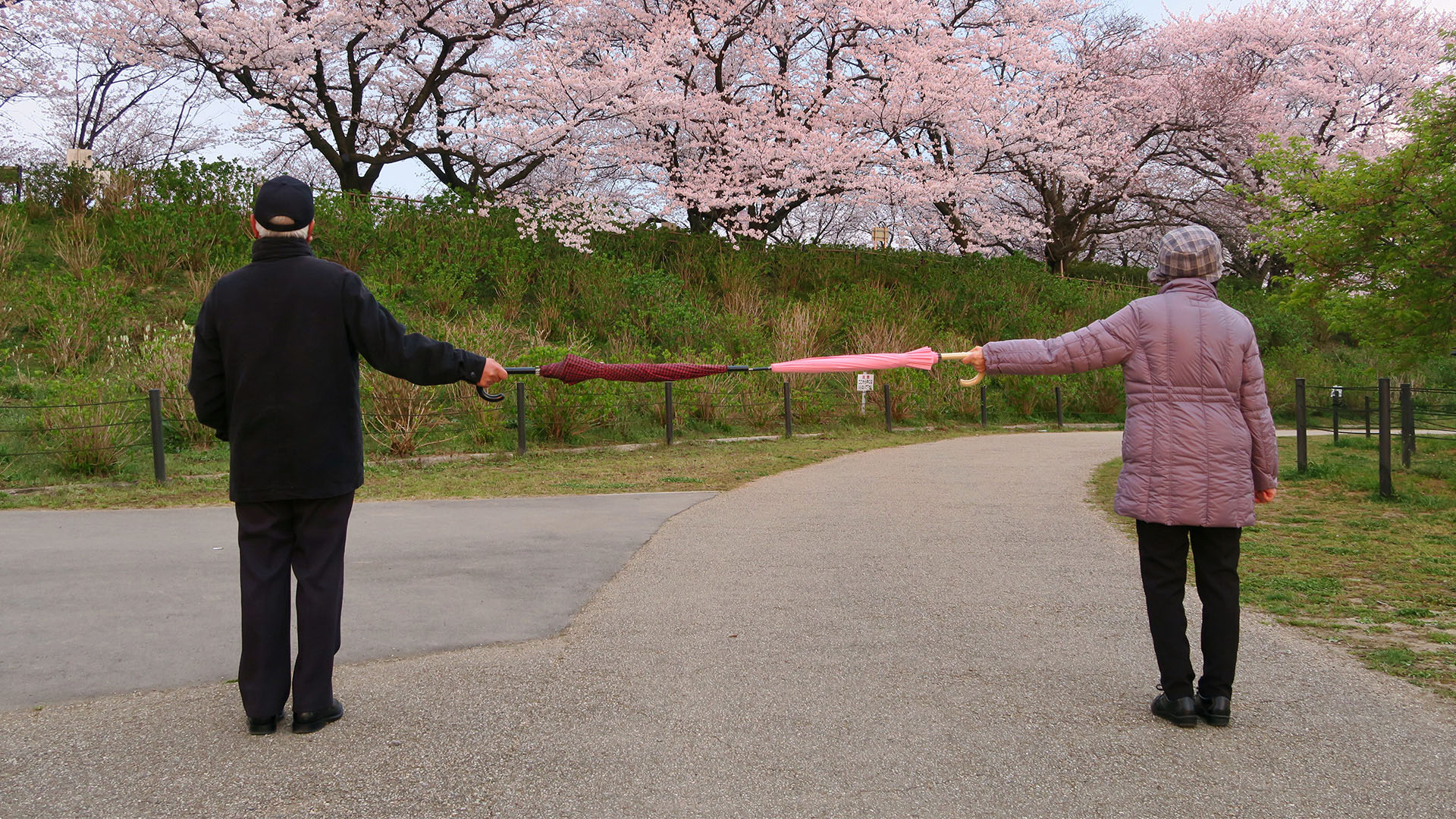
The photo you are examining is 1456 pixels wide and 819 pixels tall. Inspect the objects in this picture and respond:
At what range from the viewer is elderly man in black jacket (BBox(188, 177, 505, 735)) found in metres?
3.43

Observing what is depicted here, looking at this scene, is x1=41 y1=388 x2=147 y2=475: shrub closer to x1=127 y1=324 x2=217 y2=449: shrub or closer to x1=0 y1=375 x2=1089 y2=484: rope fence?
x1=0 y1=375 x2=1089 y2=484: rope fence

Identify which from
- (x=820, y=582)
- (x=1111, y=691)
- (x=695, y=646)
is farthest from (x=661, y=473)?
(x=1111, y=691)

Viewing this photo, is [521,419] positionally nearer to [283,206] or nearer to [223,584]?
[223,584]

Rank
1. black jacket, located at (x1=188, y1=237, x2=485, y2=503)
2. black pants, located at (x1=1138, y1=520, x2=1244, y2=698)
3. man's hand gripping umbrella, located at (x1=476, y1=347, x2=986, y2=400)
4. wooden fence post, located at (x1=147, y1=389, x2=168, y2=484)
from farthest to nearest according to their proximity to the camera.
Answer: wooden fence post, located at (x1=147, y1=389, x2=168, y2=484)
man's hand gripping umbrella, located at (x1=476, y1=347, x2=986, y2=400)
black pants, located at (x1=1138, y1=520, x2=1244, y2=698)
black jacket, located at (x1=188, y1=237, x2=485, y2=503)

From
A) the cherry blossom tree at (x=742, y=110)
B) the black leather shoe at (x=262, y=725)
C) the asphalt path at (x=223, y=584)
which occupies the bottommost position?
the black leather shoe at (x=262, y=725)

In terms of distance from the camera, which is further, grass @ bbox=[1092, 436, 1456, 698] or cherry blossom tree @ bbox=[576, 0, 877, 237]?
cherry blossom tree @ bbox=[576, 0, 877, 237]

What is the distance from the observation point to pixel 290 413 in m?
3.44

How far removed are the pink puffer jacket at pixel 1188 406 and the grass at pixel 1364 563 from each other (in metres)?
1.35

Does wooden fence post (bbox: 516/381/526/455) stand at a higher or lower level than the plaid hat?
lower

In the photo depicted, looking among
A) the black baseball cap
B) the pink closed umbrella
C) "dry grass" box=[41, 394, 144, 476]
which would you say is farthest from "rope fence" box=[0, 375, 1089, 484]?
the pink closed umbrella

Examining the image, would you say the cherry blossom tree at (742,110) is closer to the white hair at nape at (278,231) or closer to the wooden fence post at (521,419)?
the wooden fence post at (521,419)

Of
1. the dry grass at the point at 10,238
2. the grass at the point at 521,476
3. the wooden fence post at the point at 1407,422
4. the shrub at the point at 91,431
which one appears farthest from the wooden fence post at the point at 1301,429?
the dry grass at the point at 10,238

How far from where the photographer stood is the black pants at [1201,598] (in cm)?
353

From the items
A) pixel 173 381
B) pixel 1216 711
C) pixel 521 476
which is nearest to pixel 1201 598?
pixel 1216 711
